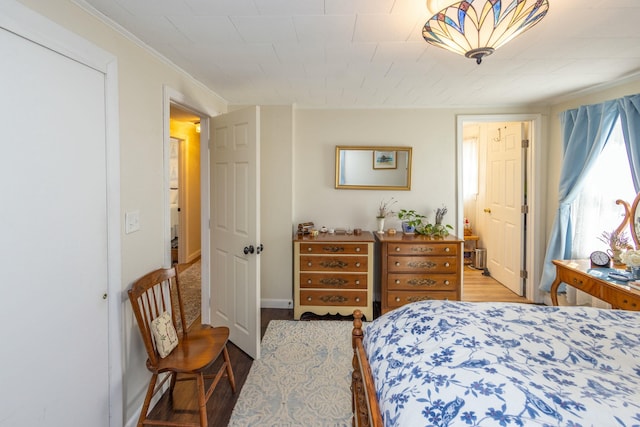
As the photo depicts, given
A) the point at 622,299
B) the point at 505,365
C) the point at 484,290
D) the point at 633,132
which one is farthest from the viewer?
the point at 484,290

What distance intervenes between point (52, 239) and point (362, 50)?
1.95 m

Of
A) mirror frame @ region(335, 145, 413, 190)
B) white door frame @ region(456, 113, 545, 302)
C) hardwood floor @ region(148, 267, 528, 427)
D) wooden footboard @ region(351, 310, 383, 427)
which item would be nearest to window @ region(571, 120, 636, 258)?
white door frame @ region(456, 113, 545, 302)

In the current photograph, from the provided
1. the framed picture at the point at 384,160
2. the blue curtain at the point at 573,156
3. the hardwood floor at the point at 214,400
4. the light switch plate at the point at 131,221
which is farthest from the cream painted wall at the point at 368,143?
the light switch plate at the point at 131,221

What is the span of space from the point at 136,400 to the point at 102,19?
2.17 meters

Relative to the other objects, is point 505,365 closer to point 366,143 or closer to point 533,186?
point 366,143

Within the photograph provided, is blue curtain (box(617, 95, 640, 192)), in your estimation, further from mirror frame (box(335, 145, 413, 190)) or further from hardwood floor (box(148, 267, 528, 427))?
hardwood floor (box(148, 267, 528, 427))

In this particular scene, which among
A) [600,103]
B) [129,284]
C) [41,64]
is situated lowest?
[129,284]

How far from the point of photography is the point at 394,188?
363 cm

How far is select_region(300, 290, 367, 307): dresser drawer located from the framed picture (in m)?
1.46

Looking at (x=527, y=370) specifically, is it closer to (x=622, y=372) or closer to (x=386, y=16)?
(x=622, y=372)

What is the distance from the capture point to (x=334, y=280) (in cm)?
323

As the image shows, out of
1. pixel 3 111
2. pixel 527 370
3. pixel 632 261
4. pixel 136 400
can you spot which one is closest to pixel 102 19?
pixel 3 111

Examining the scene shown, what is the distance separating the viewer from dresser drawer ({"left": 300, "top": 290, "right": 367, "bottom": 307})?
323 cm

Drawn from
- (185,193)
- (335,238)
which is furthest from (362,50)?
(185,193)
